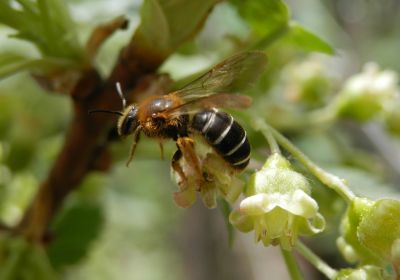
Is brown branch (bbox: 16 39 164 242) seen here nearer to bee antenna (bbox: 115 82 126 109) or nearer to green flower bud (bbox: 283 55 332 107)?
bee antenna (bbox: 115 82 126 109)

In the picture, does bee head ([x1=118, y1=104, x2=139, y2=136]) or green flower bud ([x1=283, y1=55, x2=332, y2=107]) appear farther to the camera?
green flower bud ([x1=283, y1=55, x2=332, y2=107])

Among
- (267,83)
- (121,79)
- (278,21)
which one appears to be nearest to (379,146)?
(267,83)

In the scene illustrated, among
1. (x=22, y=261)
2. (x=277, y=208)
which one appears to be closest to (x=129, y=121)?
(x=277, y=208)

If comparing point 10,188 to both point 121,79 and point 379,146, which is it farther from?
point 379,146

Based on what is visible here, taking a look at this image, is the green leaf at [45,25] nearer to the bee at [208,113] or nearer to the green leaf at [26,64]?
the green leaf at [26,64]

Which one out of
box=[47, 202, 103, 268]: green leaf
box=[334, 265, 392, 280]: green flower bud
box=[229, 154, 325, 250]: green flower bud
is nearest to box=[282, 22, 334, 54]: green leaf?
box=[229, 154, 325, 250]: green flower bud

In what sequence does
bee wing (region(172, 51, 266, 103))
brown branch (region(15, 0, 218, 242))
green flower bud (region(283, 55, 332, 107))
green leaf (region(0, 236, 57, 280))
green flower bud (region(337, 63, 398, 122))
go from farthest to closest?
green flower bud (region(283, 55, 332, 107))
green flower bud (region(337, 63, 398, 122))
green leaf (region(0, 236, 57, 280))
brown branch (region(15, 0, 218, 242))
bee wing (region(172, 51, 266, 103))
